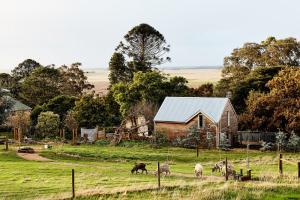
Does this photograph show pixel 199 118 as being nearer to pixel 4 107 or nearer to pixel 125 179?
pixel 4 107

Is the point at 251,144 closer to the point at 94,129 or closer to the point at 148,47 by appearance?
the point at 94,129

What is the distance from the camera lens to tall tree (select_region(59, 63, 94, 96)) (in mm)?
91438

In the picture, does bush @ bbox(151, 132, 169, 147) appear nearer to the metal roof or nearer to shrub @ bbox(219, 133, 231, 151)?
the metal roof

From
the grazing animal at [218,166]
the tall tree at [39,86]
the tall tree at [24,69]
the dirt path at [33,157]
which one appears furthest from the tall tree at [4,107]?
the tall tree at [24,69]

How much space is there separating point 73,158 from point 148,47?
44051 millimetres

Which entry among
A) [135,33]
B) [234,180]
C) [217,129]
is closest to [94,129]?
[217,129]

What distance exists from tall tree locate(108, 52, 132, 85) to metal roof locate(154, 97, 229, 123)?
25.5m

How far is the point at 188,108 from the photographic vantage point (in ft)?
178

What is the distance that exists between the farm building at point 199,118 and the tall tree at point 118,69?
2590 cm

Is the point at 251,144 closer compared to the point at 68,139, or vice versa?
the point at 251,144

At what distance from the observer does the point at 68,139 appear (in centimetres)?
5850

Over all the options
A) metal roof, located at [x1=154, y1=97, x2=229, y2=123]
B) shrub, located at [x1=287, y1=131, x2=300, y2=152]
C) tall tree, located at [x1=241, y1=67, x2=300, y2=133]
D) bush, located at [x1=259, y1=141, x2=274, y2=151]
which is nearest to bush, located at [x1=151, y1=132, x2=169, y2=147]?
metal roof, located at [x1=154, y1=97, x2=229, y2=123]

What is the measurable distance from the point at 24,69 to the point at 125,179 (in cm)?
8203

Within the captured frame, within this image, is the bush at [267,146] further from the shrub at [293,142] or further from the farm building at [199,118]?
the farm building at [199,118]
